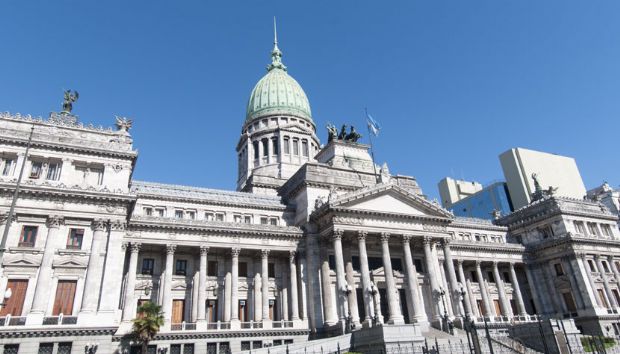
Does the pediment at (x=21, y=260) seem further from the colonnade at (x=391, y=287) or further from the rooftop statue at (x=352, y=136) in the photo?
the rooftop statue at (x=352, y=136)

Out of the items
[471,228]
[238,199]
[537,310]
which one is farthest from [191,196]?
[537,310]

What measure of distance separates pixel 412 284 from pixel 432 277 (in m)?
3.40

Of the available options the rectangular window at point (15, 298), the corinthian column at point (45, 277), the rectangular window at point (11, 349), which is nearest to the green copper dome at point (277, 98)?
the corinthian column at point (45, 277)

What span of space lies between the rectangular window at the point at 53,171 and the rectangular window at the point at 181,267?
1406 centimetres

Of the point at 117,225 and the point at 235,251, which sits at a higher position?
the point at 117,225

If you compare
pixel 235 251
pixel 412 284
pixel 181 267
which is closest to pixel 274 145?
pixel 235 251

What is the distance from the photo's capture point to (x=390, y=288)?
44.1 meters

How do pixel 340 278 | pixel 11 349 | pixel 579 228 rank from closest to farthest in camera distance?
pixel 11 349 < pixel 340 278 < pixel 579 228

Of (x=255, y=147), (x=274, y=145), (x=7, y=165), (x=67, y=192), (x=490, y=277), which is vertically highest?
(x=255, y=147)

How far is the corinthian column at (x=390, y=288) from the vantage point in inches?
1634

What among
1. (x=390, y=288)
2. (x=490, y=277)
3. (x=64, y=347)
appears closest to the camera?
(x=64, y=347)

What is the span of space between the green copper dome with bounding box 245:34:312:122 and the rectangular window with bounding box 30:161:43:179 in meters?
46.0

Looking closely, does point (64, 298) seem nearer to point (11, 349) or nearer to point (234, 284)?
point (11, 349)

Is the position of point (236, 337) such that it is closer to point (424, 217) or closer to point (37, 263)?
point (37, 263)
